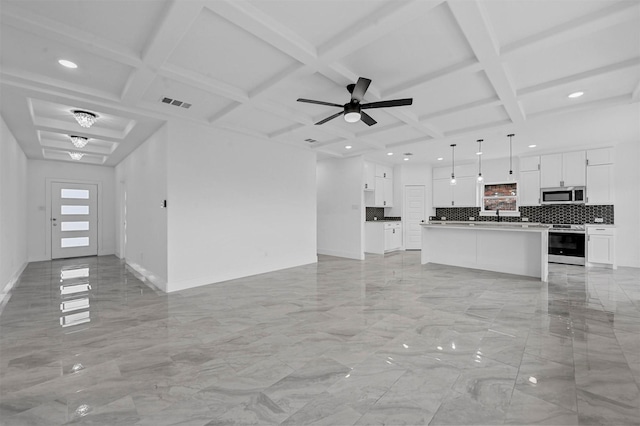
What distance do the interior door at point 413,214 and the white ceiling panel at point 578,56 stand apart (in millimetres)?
5529

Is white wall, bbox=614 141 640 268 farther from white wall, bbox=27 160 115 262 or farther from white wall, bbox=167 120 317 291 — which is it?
white wall, bbox=27 160 115 262

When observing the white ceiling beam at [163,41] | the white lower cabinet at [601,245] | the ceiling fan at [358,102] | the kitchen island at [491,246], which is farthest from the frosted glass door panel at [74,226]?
the white lower cabinet at [601,245]

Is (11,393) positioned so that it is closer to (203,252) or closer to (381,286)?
(203,252)

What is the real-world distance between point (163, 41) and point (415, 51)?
231 centimetres

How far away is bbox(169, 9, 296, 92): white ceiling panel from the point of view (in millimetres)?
2424

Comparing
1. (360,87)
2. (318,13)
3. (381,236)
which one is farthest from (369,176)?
(318,13)

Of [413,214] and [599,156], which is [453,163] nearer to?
[413,214]

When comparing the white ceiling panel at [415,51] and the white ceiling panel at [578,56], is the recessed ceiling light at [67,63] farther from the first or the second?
the white ceiling panel at [578,56]

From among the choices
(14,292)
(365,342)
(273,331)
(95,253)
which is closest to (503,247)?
(365,342)

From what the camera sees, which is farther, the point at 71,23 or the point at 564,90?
the point at 564,90

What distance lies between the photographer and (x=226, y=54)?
2.79 metres

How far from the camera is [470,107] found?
3994 millimetres

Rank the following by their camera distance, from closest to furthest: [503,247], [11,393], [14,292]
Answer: [11,393], [14,292], [503,247]

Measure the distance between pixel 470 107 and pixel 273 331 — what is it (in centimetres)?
391
